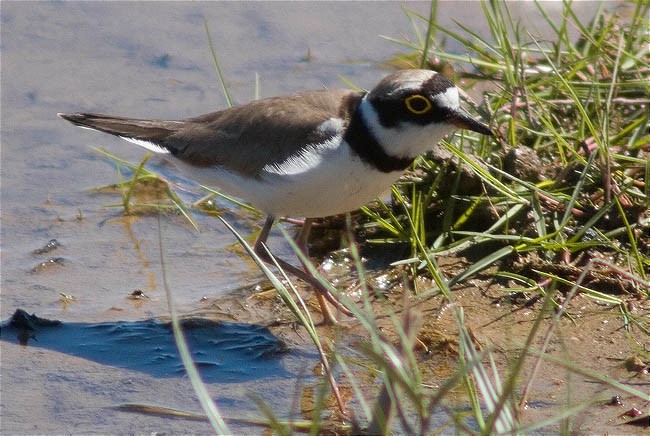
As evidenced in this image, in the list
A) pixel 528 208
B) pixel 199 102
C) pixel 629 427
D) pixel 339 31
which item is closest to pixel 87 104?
pixel 199 102

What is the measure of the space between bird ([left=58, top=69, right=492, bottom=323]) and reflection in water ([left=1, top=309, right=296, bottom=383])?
Result: 17.1 inches

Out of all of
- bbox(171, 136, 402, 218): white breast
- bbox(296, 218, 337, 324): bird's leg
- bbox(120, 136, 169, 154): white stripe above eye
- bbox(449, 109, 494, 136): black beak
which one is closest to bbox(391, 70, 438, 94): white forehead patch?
bbox(449, 109, 494, 136): black beak

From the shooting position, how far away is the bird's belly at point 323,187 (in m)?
4.98

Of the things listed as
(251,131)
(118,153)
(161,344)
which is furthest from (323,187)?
(118,153)

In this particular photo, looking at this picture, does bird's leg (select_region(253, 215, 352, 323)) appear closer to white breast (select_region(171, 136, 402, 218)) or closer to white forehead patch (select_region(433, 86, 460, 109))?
white breast (select_region(171, 136, 402, 218))

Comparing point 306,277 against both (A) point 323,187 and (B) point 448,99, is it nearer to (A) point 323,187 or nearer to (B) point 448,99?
(A) point 323,187

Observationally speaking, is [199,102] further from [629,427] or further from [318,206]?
[629,427]

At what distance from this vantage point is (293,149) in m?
5.19

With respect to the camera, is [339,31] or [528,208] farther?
[339,31]

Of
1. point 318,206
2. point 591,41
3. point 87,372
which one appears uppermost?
point 591,41

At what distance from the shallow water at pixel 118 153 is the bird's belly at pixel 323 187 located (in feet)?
2.07

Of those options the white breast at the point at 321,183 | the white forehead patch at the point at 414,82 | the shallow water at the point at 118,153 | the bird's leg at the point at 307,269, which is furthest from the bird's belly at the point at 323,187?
the shallow water at the point at 118,153

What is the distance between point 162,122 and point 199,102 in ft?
5.99

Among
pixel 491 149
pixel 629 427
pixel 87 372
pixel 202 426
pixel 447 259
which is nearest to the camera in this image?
pixel 629 427
